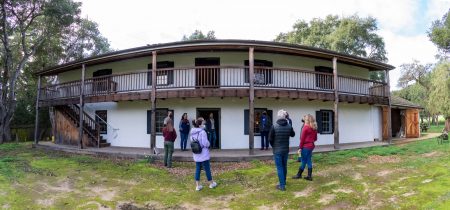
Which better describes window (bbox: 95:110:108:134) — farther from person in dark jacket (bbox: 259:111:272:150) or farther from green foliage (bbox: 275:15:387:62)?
green foliage (bbox: 275:15:387:62)

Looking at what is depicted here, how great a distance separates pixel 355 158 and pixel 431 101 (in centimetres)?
2485

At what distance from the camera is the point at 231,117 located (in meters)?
14.9

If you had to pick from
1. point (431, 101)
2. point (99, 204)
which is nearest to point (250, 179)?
point (99, 204)

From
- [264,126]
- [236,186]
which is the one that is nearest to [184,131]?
[264,126]

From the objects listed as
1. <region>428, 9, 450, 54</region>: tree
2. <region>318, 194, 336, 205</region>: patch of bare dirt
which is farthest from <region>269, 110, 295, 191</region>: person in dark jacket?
<region>428, 9, 450, 54</region>: tree

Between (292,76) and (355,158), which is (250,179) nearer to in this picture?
(355,158)

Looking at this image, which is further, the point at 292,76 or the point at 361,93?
the point at 361,93

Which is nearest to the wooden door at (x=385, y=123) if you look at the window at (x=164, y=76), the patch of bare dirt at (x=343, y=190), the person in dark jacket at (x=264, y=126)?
the person in dark jacket at (x=264, y=126)

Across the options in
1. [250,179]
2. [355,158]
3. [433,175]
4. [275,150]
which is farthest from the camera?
[355,158]

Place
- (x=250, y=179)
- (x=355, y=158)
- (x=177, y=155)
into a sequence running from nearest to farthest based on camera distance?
1. (x=250, y=179)
2. (x=355, y=158)
3. (x=177, y=155)

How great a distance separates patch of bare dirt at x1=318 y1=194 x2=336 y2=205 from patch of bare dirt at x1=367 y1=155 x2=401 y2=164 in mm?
4666

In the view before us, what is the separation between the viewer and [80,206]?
6.67 metres

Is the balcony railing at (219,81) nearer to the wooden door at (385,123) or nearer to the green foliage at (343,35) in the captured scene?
the wooden door at (385,123)

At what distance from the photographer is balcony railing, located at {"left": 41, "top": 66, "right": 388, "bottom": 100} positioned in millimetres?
14983
